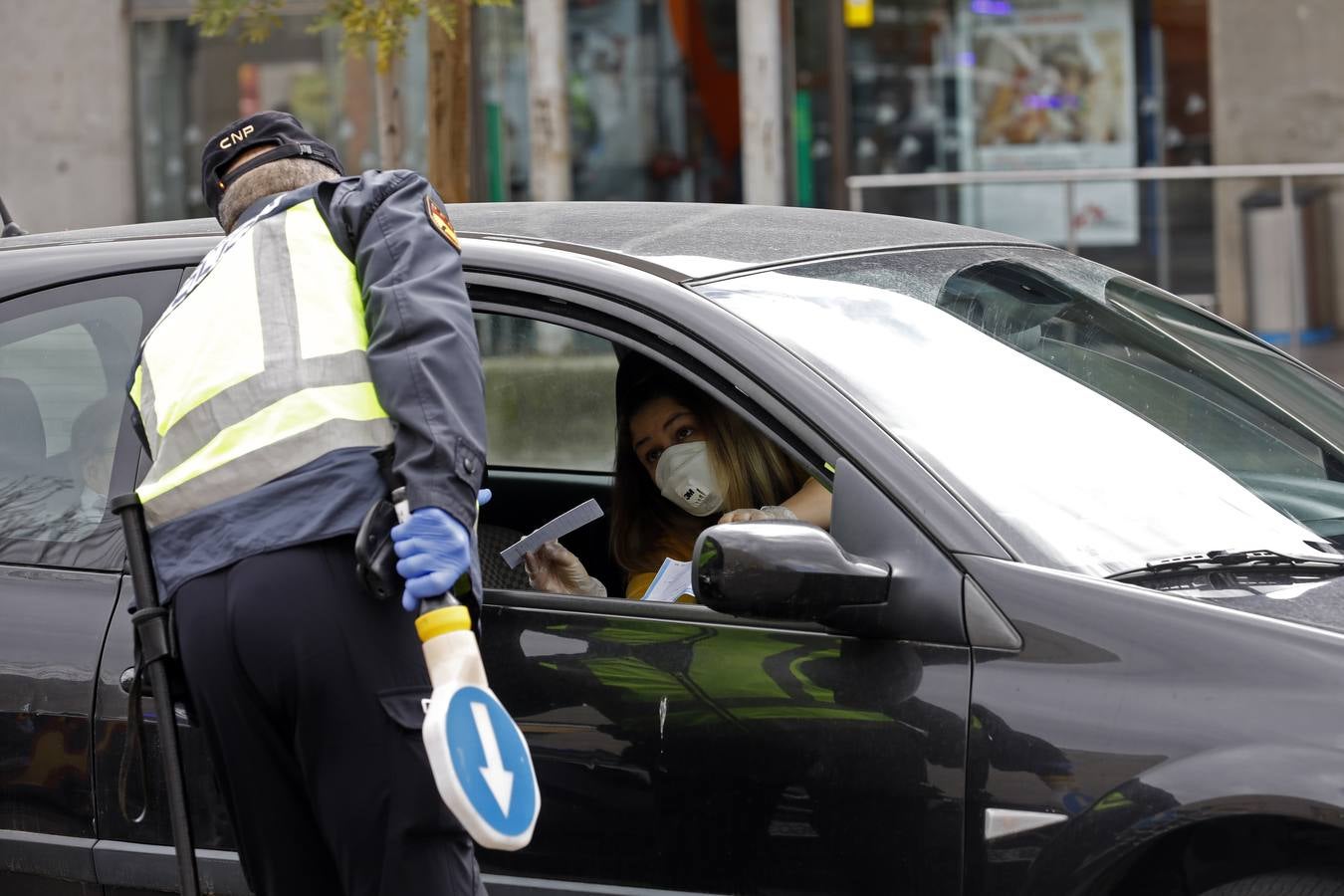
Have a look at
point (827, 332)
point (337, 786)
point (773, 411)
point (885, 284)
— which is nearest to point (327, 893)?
point (337, 786)

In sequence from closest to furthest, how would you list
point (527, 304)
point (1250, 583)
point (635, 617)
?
point (1250, 583) < point (635, 617) < point (527, 304)

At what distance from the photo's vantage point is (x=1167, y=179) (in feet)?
29.1

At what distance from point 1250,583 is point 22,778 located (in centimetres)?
193

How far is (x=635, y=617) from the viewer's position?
2553 mm

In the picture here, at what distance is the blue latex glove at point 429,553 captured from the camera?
2125 mm

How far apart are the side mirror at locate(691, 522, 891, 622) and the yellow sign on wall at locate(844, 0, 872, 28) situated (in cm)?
979

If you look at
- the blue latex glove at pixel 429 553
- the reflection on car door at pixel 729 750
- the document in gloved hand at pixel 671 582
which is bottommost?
the reflection on car door at pixel 729 750

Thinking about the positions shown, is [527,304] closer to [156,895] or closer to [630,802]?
[630,802]

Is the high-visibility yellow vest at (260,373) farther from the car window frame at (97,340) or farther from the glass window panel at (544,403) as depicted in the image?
the glass window panel at (544,403)

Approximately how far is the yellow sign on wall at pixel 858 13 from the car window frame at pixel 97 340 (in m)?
Result: 9.23

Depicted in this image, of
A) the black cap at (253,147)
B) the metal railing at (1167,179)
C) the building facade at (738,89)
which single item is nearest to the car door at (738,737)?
the black cap at (253,147)

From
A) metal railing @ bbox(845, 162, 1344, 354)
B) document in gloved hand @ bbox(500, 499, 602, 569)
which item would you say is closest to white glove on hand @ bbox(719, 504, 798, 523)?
document in gloved hand @ bbox(500, 499, 602, 569)

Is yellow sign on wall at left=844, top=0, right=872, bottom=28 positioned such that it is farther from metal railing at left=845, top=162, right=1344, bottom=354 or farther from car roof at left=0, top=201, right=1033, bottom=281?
car roof at left=0, top=201, right=1033, bottom=281

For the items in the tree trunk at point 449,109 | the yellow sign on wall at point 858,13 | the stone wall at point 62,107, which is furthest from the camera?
the stone wall at point 62,107
